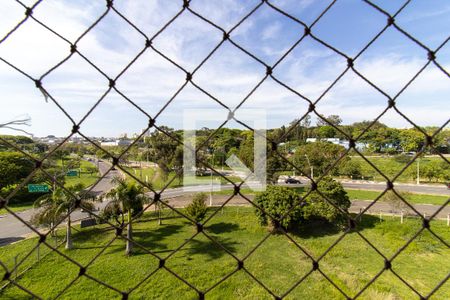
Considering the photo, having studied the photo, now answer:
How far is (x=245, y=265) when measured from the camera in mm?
5914

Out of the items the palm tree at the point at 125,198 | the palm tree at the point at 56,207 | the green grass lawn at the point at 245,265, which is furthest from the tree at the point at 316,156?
the palm tree at the point at 56,207

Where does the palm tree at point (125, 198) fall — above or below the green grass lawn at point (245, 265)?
above

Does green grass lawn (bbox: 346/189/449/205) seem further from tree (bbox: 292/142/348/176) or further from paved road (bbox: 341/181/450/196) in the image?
tree (bbox: 292/142/348/176)

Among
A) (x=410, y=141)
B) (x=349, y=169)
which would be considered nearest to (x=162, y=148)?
(x=349, y=169)

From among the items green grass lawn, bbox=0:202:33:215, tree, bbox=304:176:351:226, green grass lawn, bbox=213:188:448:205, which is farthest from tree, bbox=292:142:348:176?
green grass lawn, bbox=0:202:33:215

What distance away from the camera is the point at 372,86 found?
101 cm

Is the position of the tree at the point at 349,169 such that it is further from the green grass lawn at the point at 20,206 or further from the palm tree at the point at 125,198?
the green grass lawn at the point at 20,206

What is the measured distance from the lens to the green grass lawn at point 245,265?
4.85 meters

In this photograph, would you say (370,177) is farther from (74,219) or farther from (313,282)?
(74,219)

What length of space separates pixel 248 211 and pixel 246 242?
8.42 feet

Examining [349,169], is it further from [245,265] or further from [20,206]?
[20,206]

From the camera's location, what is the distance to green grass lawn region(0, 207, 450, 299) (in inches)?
191

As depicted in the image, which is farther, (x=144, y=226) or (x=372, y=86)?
(x=144, y=226)

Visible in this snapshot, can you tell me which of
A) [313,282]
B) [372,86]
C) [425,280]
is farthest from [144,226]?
[372,86]
